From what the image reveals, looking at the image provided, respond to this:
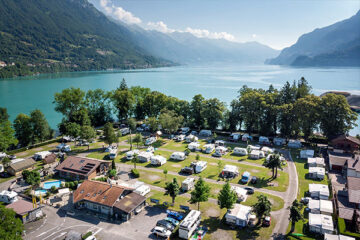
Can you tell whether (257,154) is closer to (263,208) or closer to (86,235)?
(263,208)

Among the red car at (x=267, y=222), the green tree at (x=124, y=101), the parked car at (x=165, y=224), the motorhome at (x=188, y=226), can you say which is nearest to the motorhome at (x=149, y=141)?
the green tree at (x=124, y=101)

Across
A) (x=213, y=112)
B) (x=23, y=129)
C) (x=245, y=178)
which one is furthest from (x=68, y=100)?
(x=245, y=178)

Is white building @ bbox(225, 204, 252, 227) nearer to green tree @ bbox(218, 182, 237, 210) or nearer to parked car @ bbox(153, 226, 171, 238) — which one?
green tree @ bbox(218, 182, 237, 210)

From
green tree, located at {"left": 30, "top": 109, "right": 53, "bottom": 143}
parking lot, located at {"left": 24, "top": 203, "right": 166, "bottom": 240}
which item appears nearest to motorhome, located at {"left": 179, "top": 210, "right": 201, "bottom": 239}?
parking lot, located at {"left": 24, "top": 203, "right": 166, "bottom": 240}

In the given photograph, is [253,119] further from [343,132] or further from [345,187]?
[345,187]

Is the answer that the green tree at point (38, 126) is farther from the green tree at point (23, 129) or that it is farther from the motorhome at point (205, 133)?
the motorhome at point (205, 133)
